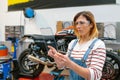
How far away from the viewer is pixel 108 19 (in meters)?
3.73

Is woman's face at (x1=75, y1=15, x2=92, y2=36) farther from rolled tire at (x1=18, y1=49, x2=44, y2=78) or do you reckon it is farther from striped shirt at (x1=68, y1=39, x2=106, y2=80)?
rolled tire at (x1=18, y1=49, x2=44, y2=78)

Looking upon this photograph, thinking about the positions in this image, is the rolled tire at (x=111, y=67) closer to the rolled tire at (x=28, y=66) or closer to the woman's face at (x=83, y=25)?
the rolled tire at (x=28, y=66)

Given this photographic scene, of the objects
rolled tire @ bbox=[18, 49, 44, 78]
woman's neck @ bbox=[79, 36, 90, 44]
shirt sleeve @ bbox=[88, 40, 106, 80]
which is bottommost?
rolled tire @ bbox=[18, 49, 44, 78]

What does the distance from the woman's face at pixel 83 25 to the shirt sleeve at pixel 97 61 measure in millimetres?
133

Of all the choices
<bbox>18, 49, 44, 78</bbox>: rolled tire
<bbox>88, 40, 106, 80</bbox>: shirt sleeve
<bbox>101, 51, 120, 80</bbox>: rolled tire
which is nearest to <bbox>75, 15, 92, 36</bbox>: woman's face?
<bbox>88, 40, 106, 80</bbox>: shirt sleeve

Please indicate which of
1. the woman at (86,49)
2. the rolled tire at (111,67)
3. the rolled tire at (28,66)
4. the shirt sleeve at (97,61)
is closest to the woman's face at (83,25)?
the woman at (86,49)

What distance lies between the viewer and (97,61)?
1407 mm

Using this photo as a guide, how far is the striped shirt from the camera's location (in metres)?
1.37

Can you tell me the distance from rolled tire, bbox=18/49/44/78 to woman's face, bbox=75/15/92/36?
2149mm

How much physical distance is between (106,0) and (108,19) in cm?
35

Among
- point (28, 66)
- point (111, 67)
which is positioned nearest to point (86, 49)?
point (111, 67)

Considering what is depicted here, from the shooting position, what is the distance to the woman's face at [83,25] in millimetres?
1528

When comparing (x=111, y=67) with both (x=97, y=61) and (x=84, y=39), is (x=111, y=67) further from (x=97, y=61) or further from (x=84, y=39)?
(x=97, y=61)

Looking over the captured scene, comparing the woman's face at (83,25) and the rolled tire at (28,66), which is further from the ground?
the woman's face at (83,25)
